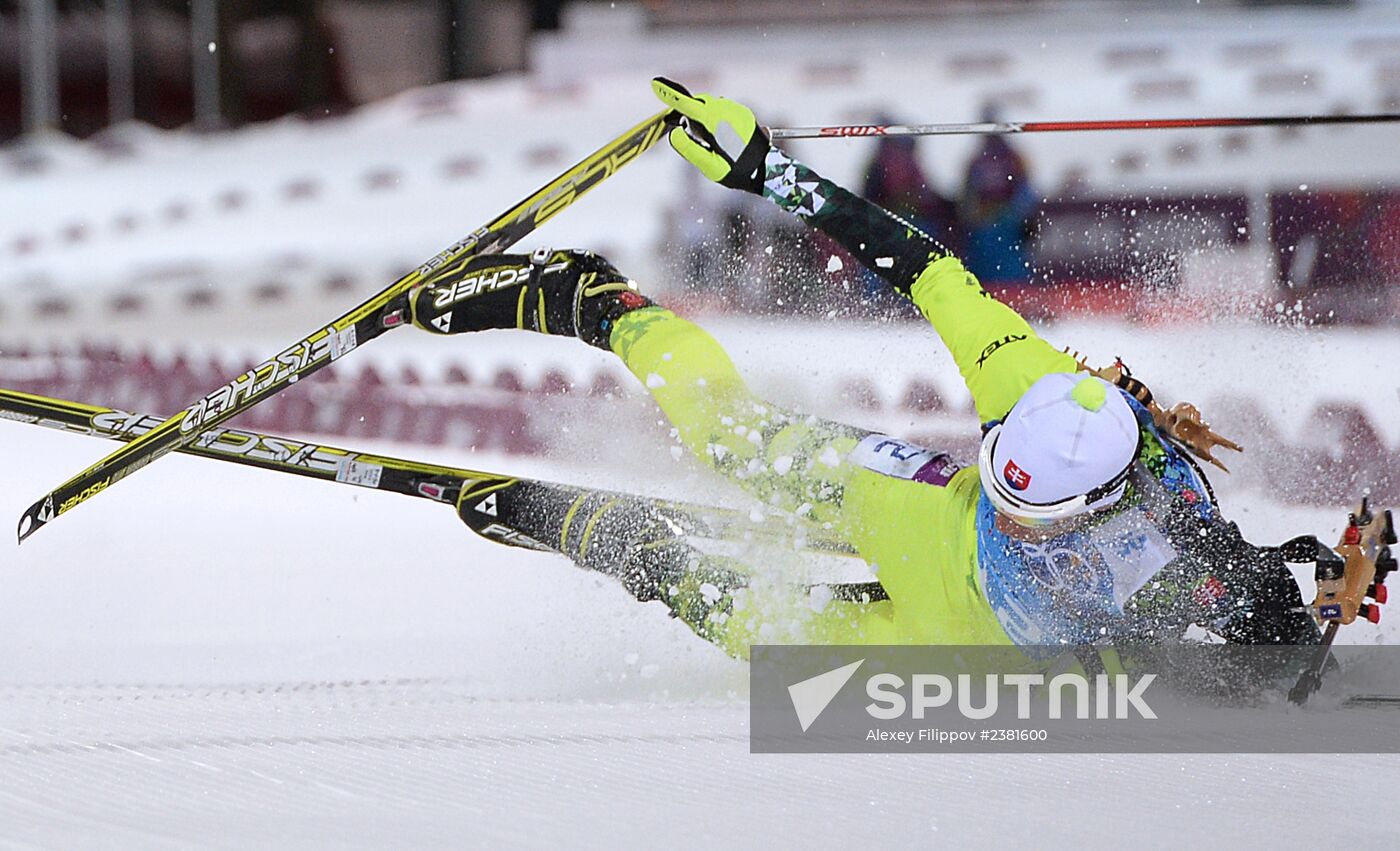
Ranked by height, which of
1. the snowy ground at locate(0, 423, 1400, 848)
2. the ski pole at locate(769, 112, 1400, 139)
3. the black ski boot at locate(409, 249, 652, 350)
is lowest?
the snowy ground at locate(0, 423, 1400, 848)

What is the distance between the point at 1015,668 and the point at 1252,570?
0.48 m

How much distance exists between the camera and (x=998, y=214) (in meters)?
5.15

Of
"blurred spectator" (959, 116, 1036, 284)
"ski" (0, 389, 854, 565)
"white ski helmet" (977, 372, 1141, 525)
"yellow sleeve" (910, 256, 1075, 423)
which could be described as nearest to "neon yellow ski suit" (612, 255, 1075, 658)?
"yellow sleeve" (910, 256, 1075, 423)

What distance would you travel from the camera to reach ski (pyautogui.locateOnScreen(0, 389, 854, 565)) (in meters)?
3.19

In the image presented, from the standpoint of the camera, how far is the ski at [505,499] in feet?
10.5

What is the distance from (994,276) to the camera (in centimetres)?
505

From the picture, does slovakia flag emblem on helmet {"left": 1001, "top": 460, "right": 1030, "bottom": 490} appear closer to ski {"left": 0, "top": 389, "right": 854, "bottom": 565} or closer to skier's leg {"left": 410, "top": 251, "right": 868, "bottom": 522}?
skier's leg {"left": 410, "top": 251, "right": 868, "bottom": 522}

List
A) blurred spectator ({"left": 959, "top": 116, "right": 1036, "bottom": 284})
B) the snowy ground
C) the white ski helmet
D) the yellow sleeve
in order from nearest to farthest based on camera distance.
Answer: the snowy ground < the white ski helmet < the yellow sleeve < blurred spectator ({"left": 959, "top": 116, "right": 1036, "bottom": 284})

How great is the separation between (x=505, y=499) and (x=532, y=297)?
1.49 ft

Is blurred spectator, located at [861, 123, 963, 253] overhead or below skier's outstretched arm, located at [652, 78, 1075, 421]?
overhead

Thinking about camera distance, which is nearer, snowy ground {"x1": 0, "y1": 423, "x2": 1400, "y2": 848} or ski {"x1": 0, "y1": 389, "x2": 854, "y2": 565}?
snowy ground {"x1": 0, "y1": 423, "x2": 1400, "y2": 848}

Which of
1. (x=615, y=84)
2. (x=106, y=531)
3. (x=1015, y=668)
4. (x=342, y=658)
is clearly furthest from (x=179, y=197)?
(x=1015, y=668)

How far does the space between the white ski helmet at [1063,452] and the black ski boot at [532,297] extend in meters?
1.06

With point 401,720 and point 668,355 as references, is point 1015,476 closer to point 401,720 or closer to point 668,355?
point 668,355
